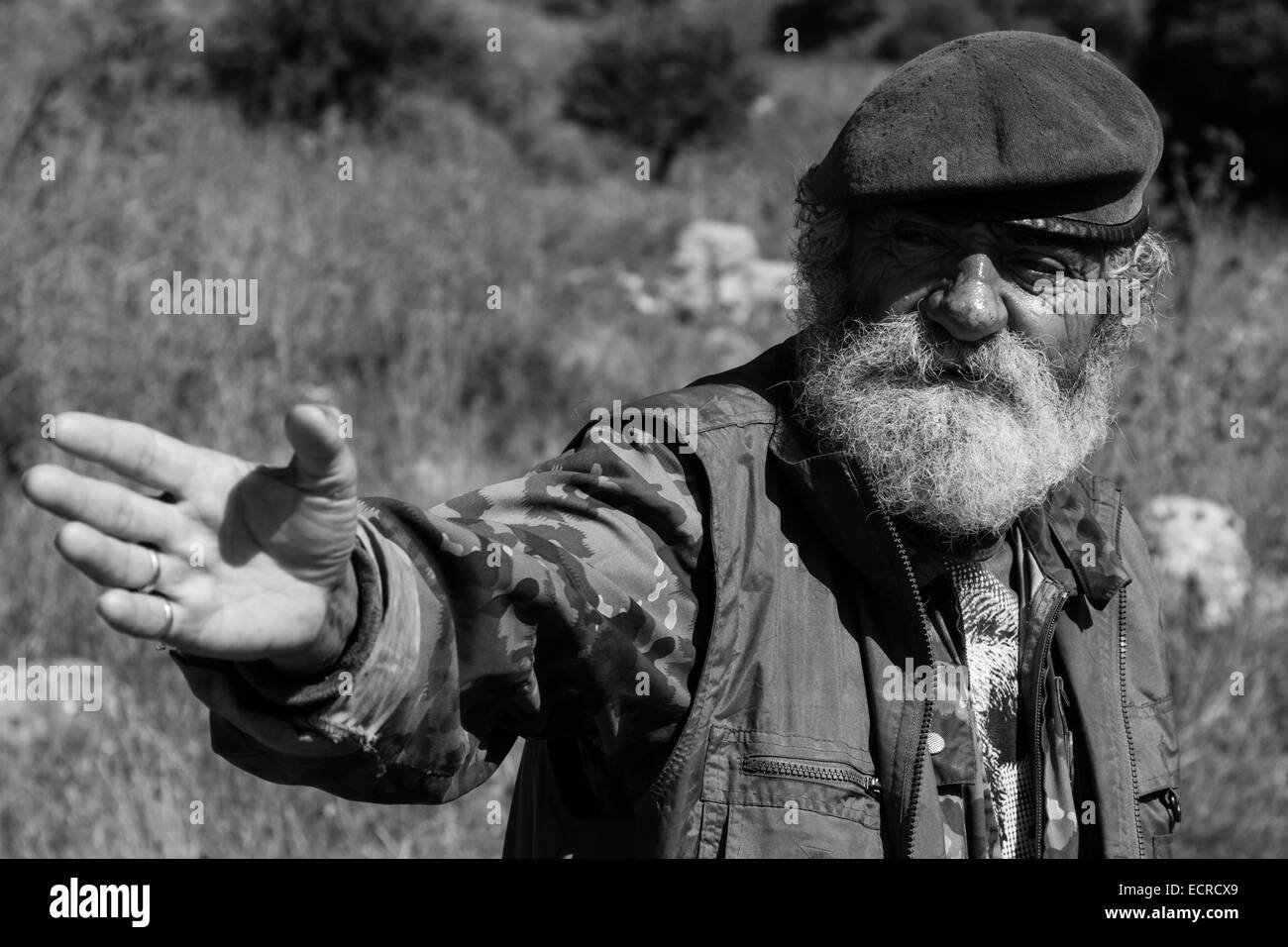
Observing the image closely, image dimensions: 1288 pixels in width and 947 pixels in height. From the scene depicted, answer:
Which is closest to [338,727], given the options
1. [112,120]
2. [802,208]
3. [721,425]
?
[721,425]

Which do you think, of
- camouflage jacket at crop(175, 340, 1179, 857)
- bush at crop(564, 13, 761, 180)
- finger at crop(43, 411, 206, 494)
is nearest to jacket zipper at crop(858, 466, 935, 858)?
camouflage jacket at crop(175, 340, 1179, 857)

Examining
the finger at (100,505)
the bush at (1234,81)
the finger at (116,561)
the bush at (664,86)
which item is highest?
the bush at (664,86)

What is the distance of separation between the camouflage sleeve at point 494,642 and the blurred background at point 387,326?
566mm

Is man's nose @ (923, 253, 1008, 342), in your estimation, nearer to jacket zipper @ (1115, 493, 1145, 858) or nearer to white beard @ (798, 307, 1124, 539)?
white beard @ (798, 307, 1124, 539)

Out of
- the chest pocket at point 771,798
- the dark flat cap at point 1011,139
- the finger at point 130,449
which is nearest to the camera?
the finger at point 130,449

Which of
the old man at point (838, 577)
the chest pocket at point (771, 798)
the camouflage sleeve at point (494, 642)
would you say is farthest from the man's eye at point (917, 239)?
the chest pocket at point (771, 798)

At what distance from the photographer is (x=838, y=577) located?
1.82m

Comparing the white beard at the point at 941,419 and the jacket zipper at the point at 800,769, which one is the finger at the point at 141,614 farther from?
the white beard at the point at 941,419

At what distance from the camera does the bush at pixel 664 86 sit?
1914cm

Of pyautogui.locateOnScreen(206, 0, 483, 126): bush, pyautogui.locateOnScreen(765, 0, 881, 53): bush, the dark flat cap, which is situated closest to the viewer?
the dark flat cap

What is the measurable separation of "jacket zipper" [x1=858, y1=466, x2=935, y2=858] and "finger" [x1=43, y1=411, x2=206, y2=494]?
0.92 meters

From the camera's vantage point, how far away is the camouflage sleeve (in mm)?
1357

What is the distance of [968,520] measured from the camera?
74.7 inches
